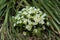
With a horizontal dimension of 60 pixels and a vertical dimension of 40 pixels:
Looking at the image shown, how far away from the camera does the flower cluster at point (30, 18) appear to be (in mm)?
1888

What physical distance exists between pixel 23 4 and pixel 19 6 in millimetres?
64

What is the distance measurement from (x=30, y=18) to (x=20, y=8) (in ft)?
0.85

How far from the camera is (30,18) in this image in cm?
192

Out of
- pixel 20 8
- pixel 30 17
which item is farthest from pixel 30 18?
pixel 20 8

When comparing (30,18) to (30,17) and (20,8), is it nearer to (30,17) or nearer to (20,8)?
(30,17)

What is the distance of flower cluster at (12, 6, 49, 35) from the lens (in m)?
1.89

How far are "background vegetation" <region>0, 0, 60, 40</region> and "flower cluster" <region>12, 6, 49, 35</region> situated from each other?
90 millimetres

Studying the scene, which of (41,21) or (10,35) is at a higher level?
(41,21)

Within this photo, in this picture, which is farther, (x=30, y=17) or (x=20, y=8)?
(x=20, y=8)

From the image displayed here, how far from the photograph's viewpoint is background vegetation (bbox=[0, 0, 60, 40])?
1.90 m

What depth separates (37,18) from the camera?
189 cm

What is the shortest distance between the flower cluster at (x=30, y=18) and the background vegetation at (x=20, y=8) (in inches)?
3.5

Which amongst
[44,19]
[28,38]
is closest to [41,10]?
[44,19]

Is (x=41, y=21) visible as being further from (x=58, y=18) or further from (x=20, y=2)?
(x=20, y=2)
